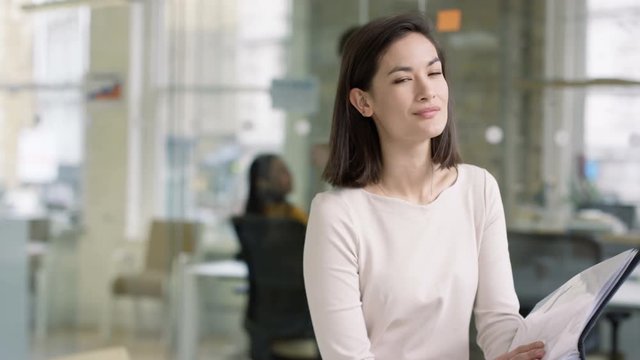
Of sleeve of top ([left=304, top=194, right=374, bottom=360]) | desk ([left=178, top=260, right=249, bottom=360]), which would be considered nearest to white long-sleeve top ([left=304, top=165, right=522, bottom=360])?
sleeve of top ([left=304, top=194, right=374, bottom=360])

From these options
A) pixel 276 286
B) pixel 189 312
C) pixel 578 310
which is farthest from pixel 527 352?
pixel 189 312

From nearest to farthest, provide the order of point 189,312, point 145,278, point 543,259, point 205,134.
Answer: point 543,259, point 205,134, point 189,312, point 145,278

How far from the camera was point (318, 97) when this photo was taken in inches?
153

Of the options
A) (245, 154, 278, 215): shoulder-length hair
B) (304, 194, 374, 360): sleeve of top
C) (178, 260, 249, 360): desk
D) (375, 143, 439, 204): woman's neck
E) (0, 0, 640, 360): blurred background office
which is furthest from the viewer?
(178, 260, 249, 360): desk

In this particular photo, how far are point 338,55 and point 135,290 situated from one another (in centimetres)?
205

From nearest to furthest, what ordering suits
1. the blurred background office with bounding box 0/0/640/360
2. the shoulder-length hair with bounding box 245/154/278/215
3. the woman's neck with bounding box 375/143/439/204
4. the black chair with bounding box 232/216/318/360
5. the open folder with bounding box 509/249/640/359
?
the open folder with bounding box 509/249/640/359
the woman's neck with bounding box 375/143/439/204
the blurred background office with bounding box 0/0/640/360
the black chair with bounding box 232/216/318/360
the shoulder-length hair with bounding box 245/154/278/215

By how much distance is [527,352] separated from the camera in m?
1.39

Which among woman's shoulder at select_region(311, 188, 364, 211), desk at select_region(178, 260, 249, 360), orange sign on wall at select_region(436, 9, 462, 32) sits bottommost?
desk at select_region(178, 260, 249, 360)

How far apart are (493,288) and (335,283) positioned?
0.29m

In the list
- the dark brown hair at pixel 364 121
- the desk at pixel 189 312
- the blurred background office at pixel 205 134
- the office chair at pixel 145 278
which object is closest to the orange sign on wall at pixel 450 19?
the blurred background office at pixel 205 134

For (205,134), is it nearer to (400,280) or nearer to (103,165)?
(103,165)

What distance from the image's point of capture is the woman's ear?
5.17 ft

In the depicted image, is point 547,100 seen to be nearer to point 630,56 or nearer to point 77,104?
point 630,56

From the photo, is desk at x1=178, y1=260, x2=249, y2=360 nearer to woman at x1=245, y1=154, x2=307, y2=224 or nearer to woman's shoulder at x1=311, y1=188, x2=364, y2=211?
woman at x1=245, y1=154, x2=307, y2=224
